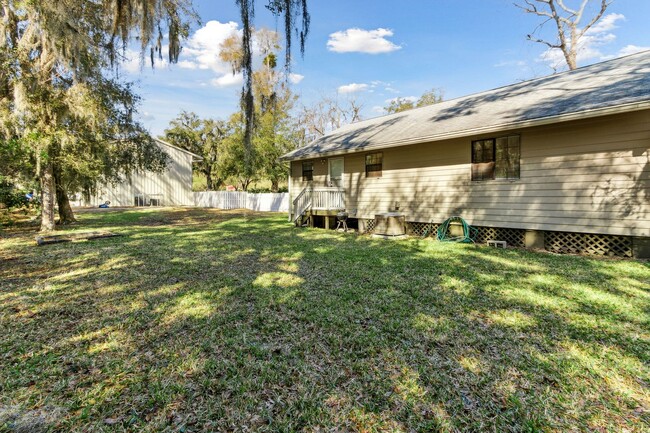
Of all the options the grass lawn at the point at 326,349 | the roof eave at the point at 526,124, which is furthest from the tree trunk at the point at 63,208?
the roof eave at the point at 526,124

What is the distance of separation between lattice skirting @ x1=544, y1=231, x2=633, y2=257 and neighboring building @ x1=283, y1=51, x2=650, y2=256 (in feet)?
0.06

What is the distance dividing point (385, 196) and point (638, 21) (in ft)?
56.5

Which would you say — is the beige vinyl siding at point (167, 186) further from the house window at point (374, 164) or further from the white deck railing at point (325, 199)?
the house window at point (374, 164)

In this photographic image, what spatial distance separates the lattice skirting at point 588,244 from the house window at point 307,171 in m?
8.97

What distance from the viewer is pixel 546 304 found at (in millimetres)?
4031

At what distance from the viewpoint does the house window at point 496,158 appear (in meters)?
8.02

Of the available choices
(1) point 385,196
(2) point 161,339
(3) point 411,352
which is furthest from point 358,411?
(1) point 385,196

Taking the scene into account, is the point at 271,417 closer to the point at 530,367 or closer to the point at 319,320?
the point at 319,320

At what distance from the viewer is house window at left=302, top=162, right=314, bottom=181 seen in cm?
1390

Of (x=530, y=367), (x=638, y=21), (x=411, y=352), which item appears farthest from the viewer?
(x=638, y=21)

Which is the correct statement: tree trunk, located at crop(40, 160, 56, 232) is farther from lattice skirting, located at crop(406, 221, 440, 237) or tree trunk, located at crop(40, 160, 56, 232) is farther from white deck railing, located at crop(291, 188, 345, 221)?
lattice skirting, located at crop(406, 221, 440, 237)

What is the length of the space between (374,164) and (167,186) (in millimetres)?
20173

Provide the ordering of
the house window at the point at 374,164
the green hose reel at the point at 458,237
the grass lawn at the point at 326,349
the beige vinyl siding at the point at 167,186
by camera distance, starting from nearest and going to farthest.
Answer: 1. the grass lawn at the point at 326,349
2. the green hose reel at the point at 458,237
3. the house window at the point at 374,164
4. the beige vinyl siding at the point at 167,186

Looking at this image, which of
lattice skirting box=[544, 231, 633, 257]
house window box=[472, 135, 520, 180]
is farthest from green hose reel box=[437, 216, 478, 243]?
lattice skirting box=[544, 231, 633, 257]
